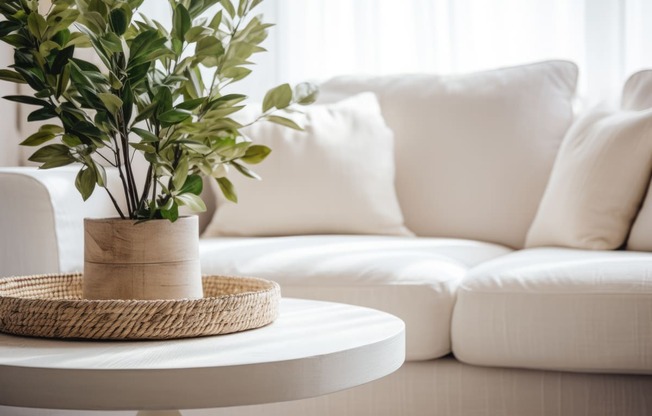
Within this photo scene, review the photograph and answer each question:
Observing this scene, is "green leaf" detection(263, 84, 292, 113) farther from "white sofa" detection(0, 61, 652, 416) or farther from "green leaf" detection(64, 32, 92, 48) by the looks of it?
"white sofa" detection(0, 61, 652, 416)

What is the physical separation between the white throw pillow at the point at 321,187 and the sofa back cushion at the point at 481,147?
0.09 metres

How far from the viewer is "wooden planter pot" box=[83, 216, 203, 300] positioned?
41.4 inches

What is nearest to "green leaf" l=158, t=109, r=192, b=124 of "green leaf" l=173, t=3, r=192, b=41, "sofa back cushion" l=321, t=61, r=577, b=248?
"green leaf" l=173, t=3, r=192, b=41

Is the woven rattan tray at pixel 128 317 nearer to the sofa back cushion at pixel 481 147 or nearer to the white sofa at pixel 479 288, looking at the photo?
the white sofa at pixel 479 288

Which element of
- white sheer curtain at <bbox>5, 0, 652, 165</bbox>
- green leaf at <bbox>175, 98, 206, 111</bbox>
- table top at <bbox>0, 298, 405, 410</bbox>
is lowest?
table top at <bbox>0, 298, 405, 410</bbox>

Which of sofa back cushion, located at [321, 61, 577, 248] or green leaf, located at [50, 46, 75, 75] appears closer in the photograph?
green leaf, located at [50, 46, 75, 75]

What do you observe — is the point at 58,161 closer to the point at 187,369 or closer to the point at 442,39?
the point at 187,369

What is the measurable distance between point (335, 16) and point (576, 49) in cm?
82

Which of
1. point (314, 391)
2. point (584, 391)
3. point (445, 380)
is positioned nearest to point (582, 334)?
point (584, 391)

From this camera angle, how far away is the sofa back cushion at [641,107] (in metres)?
1.88

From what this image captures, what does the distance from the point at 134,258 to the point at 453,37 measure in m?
1.97

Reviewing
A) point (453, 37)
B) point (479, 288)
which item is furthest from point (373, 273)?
point (453, 37)

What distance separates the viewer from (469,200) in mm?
2336

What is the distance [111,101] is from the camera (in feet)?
3.26
